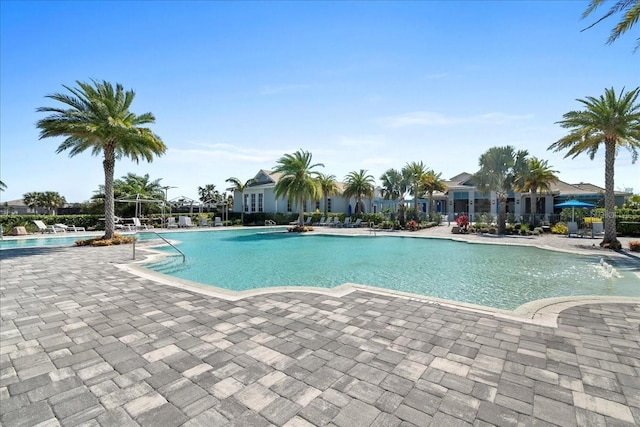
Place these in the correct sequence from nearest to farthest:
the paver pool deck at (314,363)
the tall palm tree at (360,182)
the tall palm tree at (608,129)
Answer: the paver pool deck at (314,363) < the tall palm tree at (608,129) < the tall palm tree at (360,182)

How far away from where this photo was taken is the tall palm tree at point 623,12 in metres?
6.98

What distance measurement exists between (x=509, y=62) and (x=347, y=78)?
600 centimetres

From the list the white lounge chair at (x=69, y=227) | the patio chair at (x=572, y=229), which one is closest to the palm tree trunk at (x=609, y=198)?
the patio chair at (x=572, y=229)

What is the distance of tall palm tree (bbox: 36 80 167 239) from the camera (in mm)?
14023

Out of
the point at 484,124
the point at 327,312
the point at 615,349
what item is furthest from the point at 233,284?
the point at 484,124

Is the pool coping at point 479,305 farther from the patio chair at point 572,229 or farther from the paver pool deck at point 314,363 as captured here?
the patio chair at point 572,229

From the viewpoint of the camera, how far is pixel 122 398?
2902mm

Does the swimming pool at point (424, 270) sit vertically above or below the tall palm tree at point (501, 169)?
below

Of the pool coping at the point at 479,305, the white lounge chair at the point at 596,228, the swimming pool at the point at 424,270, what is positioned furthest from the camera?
the white lounge chair at the point at 596,228

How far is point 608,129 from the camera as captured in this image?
14633mm

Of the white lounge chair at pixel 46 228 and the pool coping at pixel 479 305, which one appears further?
the white lounge chair at pixel 46 228

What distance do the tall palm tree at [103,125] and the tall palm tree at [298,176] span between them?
1048 cm

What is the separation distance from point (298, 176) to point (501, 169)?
1471 cm

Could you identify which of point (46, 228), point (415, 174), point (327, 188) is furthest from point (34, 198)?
point (415, 174)
